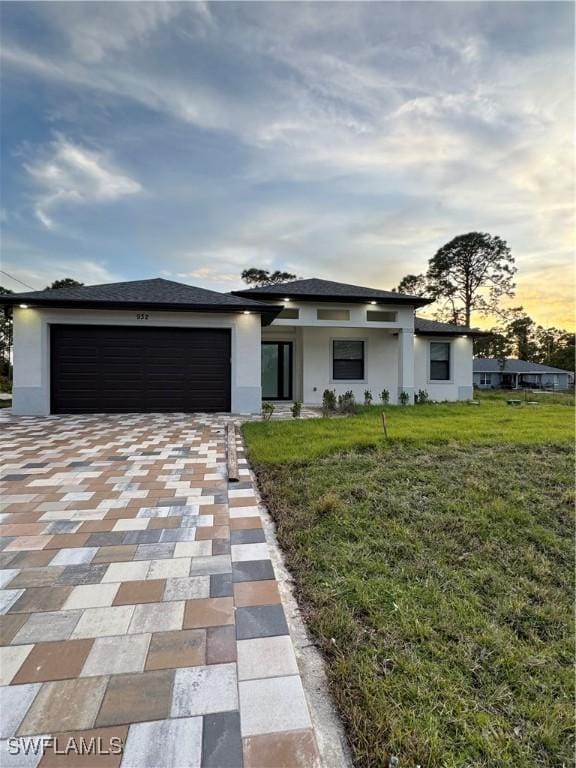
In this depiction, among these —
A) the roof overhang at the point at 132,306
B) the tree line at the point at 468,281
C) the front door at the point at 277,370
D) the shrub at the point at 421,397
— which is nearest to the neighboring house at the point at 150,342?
the roof overhang at the point at 132,306

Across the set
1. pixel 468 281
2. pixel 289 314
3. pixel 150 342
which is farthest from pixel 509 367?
pixel 150 342

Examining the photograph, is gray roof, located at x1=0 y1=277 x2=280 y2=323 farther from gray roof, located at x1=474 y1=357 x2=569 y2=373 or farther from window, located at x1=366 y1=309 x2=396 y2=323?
gray roof, located at x1=474 y1=357 x2=569 y2=373

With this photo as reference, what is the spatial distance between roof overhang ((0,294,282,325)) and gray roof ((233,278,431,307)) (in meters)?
1.68

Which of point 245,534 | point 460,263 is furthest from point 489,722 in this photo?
point 460,263

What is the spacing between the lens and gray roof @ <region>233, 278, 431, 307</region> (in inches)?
409

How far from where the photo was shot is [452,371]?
13211mm

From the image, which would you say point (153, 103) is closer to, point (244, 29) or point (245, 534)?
point (244, 29)

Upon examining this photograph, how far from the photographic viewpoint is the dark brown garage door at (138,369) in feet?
28.0

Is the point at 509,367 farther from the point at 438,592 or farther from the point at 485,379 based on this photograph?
the point at 438,592

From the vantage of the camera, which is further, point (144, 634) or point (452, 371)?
point (452, 371)

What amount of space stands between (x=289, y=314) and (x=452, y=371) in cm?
707

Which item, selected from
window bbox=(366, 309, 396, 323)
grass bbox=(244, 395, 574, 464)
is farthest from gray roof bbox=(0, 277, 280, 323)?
window bbox=(366, 309, 396, 323)

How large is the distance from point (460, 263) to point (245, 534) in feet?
89.1

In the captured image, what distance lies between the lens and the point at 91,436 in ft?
19.6
